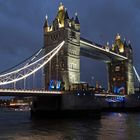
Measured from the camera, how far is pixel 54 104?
5384 cm

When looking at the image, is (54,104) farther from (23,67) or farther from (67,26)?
(67,26)

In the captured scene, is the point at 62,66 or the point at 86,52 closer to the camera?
the point at 62,66

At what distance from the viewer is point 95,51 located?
7275 centimetres

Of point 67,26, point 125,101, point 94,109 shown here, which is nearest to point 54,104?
point 94,109

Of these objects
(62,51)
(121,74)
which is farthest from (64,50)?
(121,74)

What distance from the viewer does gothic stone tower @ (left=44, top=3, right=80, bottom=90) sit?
60156 mm

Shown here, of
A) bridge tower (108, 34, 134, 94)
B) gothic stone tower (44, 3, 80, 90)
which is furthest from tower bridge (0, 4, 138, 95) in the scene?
bridge tower (108, 34, 134, 94)

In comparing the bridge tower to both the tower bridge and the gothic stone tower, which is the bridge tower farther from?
the gothic stone tower

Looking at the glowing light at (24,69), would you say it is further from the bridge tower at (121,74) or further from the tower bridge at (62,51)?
the bridge tower at (121,74)

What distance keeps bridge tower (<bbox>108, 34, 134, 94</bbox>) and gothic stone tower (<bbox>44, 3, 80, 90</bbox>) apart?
26.9m

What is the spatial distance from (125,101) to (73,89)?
31.1 meters

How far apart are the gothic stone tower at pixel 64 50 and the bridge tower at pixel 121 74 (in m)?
26.9

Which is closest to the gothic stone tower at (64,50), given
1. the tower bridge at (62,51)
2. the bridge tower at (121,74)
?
the tower bridge at (62,51)

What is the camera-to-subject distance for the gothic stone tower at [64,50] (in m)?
60.2
